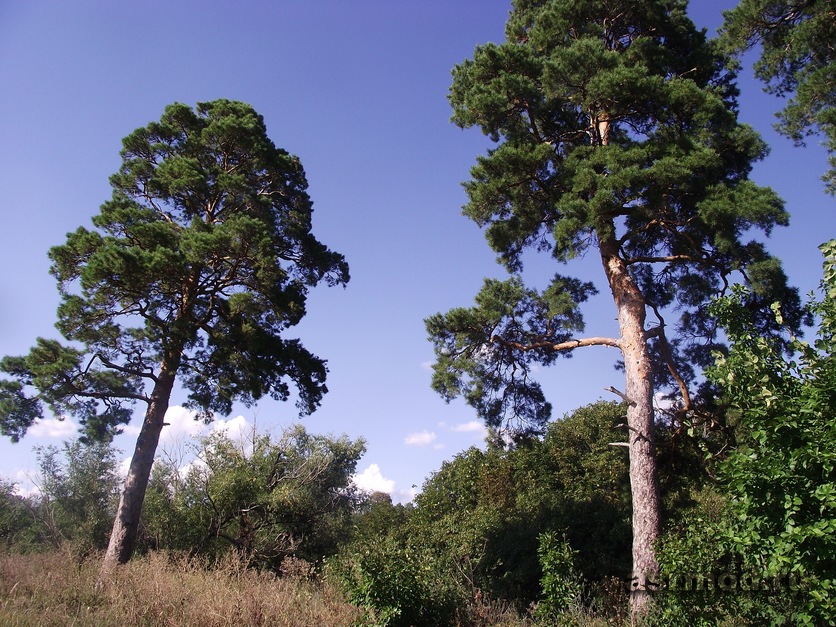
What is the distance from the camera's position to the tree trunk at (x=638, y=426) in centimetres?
830

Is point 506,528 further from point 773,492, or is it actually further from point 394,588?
point 773,492

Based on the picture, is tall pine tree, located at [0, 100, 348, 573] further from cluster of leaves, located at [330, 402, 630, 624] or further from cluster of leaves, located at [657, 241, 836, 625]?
cluster of leaves, located at [657, 241, 836, 625]

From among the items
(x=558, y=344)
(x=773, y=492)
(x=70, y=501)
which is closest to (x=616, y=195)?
(x=558, y=344)

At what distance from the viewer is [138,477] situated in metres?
12.3

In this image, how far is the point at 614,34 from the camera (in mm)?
12414

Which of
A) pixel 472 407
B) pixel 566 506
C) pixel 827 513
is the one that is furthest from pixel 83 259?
pixel 827 513

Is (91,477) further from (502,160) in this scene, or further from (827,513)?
(827,513)

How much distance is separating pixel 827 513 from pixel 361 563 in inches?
Result: 228

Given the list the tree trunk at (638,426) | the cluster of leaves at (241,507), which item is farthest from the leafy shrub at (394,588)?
the cluster of leaves at (241,507)

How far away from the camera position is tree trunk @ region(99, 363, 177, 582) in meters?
11.8

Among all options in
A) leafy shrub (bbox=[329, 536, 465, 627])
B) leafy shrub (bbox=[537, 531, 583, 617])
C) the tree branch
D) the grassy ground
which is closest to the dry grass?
the grassy ground

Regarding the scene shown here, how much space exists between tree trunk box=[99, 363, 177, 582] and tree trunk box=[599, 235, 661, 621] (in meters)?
9.91

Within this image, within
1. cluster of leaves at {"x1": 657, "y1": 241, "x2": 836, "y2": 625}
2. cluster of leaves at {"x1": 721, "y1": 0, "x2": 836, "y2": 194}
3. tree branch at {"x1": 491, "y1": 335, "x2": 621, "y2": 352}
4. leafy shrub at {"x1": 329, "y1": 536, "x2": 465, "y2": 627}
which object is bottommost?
leafy shrub at {"x1": 329, "y1": 536, "x2": 465, "y2": 627}

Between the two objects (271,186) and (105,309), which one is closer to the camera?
(105,309)
